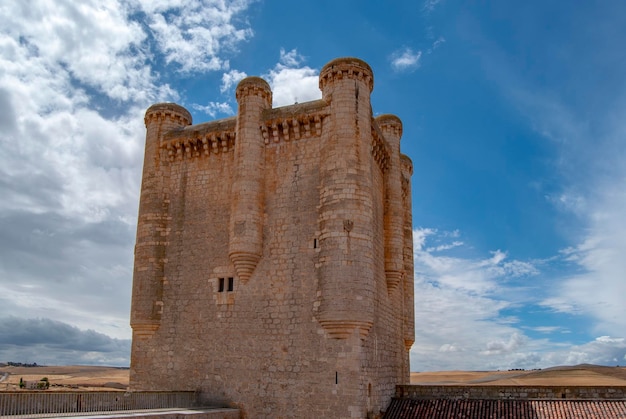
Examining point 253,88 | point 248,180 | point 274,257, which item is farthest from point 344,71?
point 274,257

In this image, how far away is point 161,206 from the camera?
20.2 m

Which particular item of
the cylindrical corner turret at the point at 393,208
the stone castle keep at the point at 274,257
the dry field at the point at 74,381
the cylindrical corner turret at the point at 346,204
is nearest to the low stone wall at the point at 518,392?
the stone castle keep at the point at 274,257

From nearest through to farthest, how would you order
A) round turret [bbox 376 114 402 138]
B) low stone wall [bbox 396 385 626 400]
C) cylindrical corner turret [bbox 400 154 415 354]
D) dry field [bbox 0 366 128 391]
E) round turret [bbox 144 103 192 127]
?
1. low stone wall [bbox 396 385 626 400]
2. round turret [bbox 144 103 192 127]
3. round turret [bbox 376 114 402 138]
4. cylindrical corner turret [bbox 400 154 415 354]
5. dry field [bbox 0 366 128 391]

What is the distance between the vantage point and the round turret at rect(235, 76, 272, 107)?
19.0m

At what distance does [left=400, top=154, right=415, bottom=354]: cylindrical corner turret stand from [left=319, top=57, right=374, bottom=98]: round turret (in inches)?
296

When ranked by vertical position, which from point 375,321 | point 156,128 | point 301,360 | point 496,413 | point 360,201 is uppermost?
point 156,128

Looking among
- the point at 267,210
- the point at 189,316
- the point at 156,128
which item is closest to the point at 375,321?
the point at 267,210

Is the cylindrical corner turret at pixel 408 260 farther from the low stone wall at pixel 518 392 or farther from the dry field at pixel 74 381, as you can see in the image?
the dry field at pixel 74 381

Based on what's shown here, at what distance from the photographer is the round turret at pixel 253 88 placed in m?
19.0

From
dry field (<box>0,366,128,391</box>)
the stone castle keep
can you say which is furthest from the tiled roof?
dry field (<box>0,366,128,391</box>)

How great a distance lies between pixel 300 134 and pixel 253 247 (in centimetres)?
421

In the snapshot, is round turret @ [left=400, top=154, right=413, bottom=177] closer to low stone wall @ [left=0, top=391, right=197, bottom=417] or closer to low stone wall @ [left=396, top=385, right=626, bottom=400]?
low stone wall @ [left=396, top=385, right=626, bottom=400]

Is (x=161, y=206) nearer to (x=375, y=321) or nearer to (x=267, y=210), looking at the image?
(x=267, y=210)

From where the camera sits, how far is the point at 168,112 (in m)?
21.0
